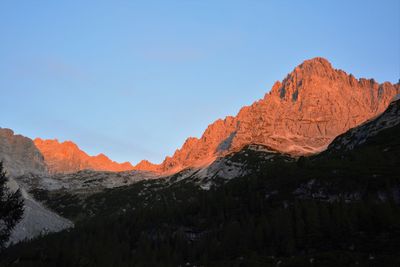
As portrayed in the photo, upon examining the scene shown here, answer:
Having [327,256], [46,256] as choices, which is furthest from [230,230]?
[46,256]

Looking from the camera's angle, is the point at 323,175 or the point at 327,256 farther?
the point at 323,175

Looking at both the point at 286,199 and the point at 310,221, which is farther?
the point at 286,199

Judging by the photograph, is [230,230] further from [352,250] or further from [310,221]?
[352,250]

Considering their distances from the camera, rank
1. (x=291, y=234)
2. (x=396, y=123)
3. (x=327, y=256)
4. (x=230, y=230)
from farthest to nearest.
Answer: (x=396, y=123) → (x=230, y=230) → (x=291, y=234) → (x=327, y=256)

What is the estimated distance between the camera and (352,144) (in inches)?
7844

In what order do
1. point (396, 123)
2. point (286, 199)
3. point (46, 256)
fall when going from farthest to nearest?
point (396, 123) < point (286, 199) < point (46, 256)

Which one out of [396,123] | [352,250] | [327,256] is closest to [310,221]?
[352,250]

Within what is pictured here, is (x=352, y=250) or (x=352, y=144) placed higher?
(x=352, y=144)

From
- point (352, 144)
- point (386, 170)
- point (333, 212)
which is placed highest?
point (352, 144)

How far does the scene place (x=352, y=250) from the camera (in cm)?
6750

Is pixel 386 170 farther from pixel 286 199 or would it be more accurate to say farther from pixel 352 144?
pixel 352 144

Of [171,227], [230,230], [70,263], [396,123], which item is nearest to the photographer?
[70,263]

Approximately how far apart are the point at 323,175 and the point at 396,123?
7636 centimetres

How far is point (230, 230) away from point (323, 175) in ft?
115
